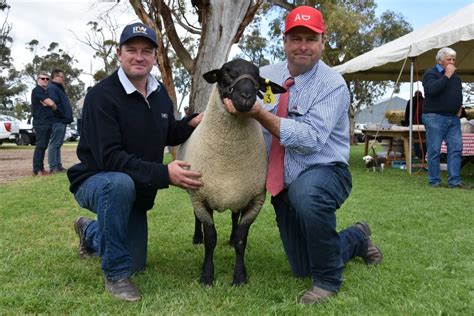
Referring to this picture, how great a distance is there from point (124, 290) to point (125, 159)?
2.62ft

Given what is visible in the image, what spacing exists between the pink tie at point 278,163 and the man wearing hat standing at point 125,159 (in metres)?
0.48

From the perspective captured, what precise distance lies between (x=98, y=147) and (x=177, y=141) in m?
0.86

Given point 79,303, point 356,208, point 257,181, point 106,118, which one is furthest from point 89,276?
point 356,208

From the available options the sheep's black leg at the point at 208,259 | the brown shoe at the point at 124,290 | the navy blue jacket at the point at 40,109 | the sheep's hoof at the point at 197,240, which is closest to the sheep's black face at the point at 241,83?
the sheep's black leg at the point at 208,259

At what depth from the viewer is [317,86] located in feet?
10.1

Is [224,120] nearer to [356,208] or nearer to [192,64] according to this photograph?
[356,208]

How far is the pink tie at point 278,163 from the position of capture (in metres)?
3.15

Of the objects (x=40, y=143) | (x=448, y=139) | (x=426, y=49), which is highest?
(x=426, y=49)

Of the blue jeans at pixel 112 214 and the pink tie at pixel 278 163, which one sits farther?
the pink tie at pixel 278 163

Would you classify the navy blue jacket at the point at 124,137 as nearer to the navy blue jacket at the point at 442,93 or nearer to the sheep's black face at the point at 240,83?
the sheep's black face at the point at 240,83

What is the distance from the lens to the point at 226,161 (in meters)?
3.12

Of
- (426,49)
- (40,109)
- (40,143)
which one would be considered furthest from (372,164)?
(40,109)

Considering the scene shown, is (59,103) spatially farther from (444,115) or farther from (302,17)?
(302,17)

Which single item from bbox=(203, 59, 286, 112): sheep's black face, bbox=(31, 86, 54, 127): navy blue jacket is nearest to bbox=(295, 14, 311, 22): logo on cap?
bbox=(203, 59, 286, 112): sheep's black face
